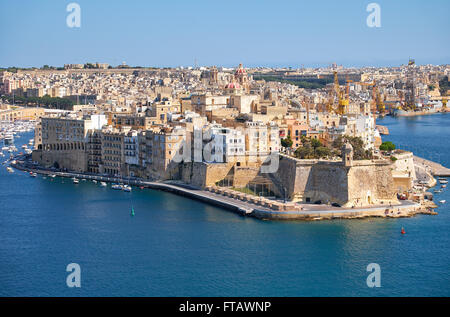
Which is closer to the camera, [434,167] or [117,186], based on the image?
[117,186]

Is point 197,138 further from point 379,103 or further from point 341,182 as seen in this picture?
point 379,103

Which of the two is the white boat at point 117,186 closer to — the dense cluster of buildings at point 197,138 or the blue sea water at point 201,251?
the dense cluster of buildings at point 197,138

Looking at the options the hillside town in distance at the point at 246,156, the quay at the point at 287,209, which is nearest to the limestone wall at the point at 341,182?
the hillside town in distance at the point at 246,156

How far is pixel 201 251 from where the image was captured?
16.6 metres

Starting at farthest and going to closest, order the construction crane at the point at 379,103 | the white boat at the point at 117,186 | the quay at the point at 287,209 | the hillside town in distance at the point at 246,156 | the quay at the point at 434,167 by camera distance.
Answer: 1. the construction crane at the point at 379,103
2. the quay at the point at 434,167
3. the white boat at the point at 117,186
4. the hillside town in distance at the point at 246,156
5. the quay at the point at 287,209

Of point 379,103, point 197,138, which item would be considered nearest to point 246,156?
point 197,138

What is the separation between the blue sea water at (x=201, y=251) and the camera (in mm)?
14422

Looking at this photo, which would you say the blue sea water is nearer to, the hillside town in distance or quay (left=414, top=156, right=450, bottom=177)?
the hillside town in distance

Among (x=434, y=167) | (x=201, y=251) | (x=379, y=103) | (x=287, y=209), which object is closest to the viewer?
(x=201, y=251)

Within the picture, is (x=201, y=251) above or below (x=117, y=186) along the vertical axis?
below

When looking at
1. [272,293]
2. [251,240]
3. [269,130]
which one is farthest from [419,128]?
[272,293]

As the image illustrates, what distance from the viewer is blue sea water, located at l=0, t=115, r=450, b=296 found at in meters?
14.4

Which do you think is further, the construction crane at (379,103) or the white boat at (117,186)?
the construction crane at (379,103)
